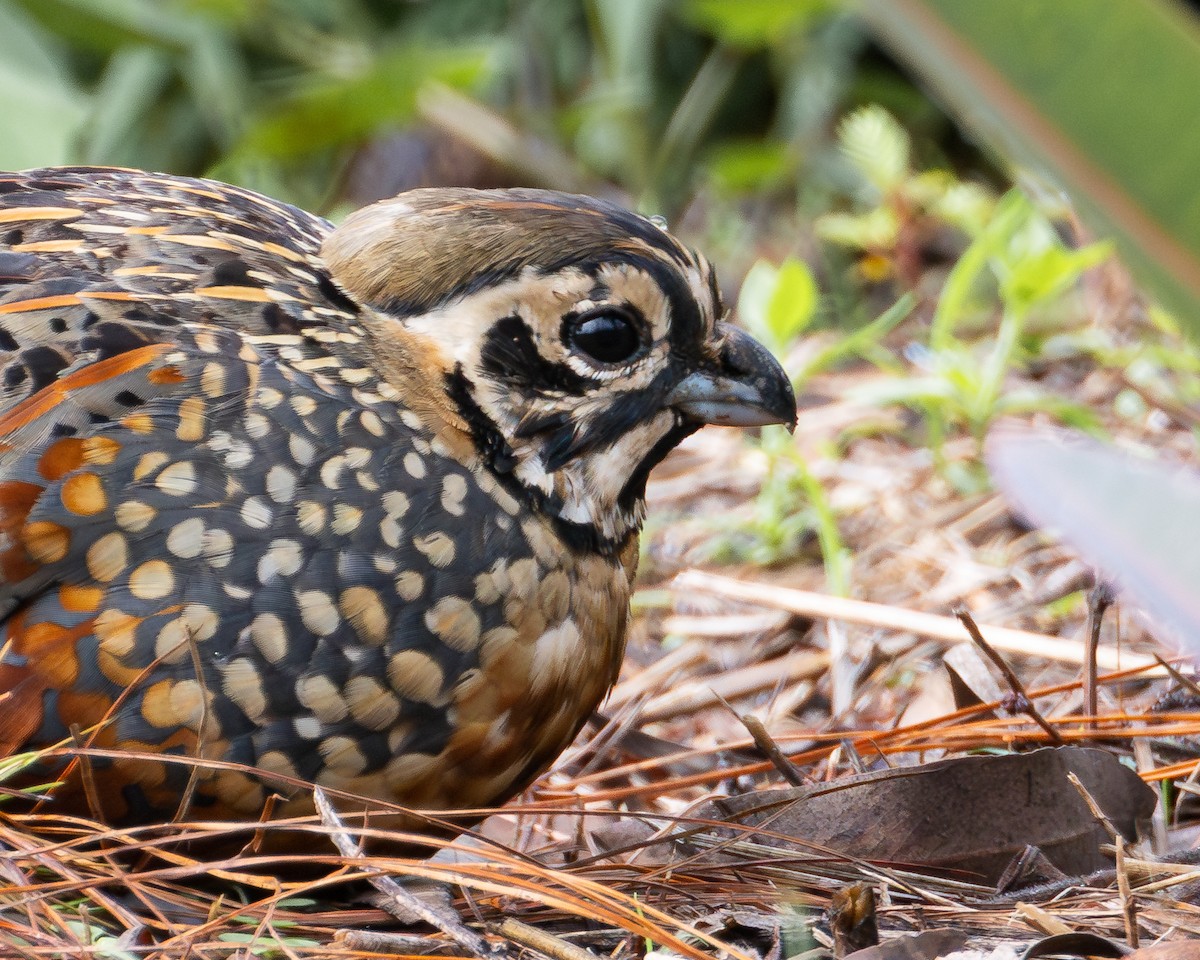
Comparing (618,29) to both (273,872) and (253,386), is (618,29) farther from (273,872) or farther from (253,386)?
(273,872)

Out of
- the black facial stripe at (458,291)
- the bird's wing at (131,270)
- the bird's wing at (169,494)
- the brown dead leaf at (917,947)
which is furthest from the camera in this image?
the black facial stripe at (458,291)

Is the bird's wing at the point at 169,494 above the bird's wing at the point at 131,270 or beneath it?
beneath

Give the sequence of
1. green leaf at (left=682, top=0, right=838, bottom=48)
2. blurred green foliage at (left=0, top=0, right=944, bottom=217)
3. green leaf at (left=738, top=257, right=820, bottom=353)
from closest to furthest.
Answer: green leaf at (left=738, top=257, right=820, bottom=353) → green leaf at (left=682, top=0, right=838, bottom=48) → blurred green foliage at (left=0, top=0, right=944, bottom=217)

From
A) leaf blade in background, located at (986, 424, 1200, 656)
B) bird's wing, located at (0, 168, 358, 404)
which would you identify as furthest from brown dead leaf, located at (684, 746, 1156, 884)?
leaf blade in background, located at (986, 424, 1200, 656)

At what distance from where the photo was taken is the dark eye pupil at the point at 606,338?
230cm


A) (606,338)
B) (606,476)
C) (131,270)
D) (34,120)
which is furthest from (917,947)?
(34,120)

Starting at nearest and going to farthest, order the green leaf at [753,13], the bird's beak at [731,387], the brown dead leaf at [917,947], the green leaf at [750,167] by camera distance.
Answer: the brown dead leaf at [917,947] → the bird's beak at [731,387] → the green leaf at [753,13] → the green leaf at [750,167]

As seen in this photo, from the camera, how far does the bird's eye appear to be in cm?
229

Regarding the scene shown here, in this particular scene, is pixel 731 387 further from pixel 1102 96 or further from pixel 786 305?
pixel 1102 96

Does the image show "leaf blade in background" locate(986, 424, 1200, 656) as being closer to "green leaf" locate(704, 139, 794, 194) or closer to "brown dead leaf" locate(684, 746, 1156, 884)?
"brown dead leaf" locate(684, 746, 1156, 884)

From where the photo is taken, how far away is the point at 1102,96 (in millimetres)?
910

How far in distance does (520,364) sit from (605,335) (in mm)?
142

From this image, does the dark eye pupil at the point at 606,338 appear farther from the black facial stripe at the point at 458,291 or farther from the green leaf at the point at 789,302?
the green leaf at the point at 789,302

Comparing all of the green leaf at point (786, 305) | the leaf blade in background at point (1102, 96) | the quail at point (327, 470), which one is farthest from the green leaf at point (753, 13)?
the leaf blade in background at point (1102, 96)
